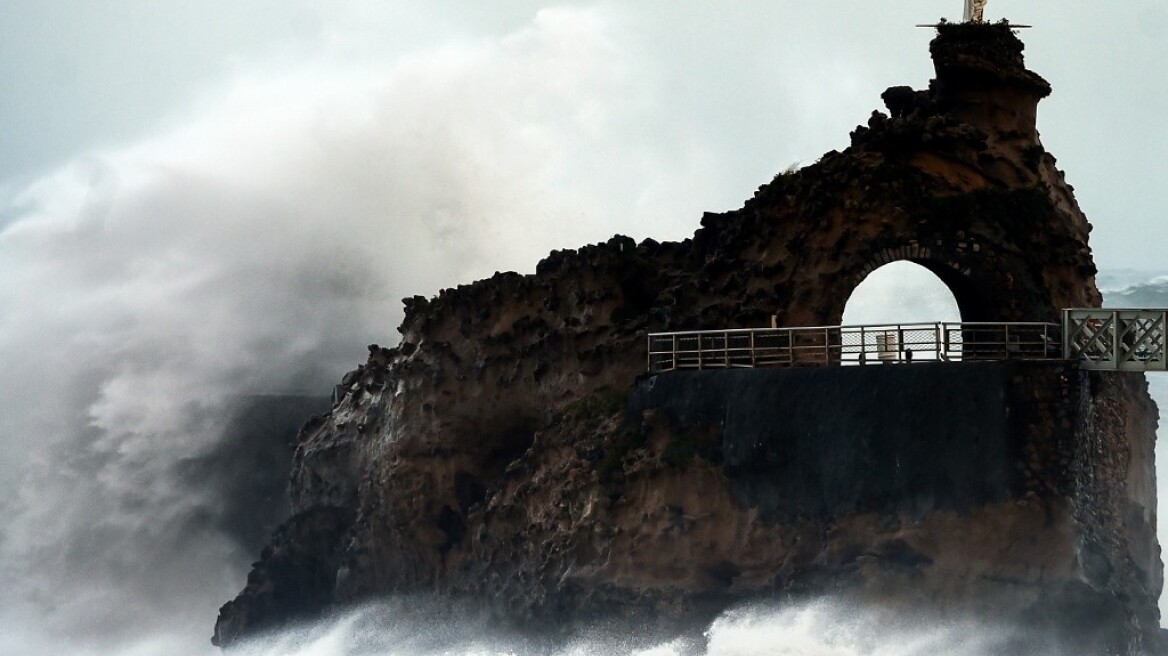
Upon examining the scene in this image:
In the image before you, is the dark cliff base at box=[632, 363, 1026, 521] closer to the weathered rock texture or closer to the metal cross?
the weathered rock texture

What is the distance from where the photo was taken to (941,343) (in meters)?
40.1

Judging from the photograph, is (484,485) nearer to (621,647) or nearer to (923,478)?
(621,647)

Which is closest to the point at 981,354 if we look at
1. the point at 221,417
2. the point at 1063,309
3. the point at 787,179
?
the point at 1063,309

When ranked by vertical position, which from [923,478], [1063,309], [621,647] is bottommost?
[621,647]

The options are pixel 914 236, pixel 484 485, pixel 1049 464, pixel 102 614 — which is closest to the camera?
pixel 1049 464

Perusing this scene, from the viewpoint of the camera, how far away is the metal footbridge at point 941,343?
130 ft

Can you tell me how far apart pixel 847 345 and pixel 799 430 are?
1572mm

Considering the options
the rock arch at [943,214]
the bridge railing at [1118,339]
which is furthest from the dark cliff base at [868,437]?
the rock arch at [943,214]

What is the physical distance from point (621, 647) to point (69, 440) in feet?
69.9

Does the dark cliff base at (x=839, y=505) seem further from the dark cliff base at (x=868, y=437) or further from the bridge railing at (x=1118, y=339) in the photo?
the bridge railing at (x=1118, y=339)

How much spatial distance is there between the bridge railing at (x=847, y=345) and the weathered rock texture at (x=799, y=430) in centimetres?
41

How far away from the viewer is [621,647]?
1673 inches

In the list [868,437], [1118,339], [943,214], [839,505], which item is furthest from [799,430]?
[1118,339]

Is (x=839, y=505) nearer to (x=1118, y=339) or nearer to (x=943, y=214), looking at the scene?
(x=1118, y=339)
